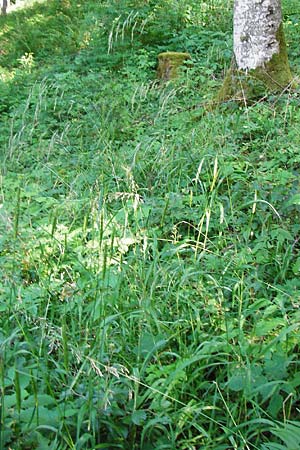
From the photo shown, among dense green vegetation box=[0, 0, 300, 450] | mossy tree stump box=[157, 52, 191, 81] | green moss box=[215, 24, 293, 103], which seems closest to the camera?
dense green vegetation box=[0, 0, 300, 450]

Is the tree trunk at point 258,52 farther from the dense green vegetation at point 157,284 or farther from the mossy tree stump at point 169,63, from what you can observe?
the mossy tree stump at point 169,63

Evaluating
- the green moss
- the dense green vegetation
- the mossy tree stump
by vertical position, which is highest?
the mossy tree stump

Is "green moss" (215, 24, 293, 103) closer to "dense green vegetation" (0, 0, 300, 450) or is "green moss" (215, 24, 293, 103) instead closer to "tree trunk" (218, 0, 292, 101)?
"tree trunk" (218, 0, 292, 101)

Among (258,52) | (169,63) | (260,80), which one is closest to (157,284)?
(260,80)

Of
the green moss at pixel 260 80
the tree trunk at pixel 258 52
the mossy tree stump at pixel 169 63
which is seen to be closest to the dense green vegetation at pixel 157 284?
the green moss at pixel 260 80

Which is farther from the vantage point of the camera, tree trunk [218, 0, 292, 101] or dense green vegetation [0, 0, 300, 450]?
tree trunk [218, 0, 292, 101]

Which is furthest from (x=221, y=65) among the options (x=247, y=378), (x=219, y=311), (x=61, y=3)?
(x=61, y=3)

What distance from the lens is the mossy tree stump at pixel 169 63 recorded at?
724 cm

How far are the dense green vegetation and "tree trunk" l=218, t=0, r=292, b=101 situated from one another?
0.33m

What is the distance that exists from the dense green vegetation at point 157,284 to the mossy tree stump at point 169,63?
45.7 inches

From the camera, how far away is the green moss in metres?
5.62

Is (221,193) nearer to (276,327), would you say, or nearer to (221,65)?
(276,327)

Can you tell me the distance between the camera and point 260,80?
5672mm

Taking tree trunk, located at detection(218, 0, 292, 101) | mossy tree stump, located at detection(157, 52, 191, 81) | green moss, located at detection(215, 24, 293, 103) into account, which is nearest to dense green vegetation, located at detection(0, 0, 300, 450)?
green moss, located at detection(215, 24, 293, 103)
